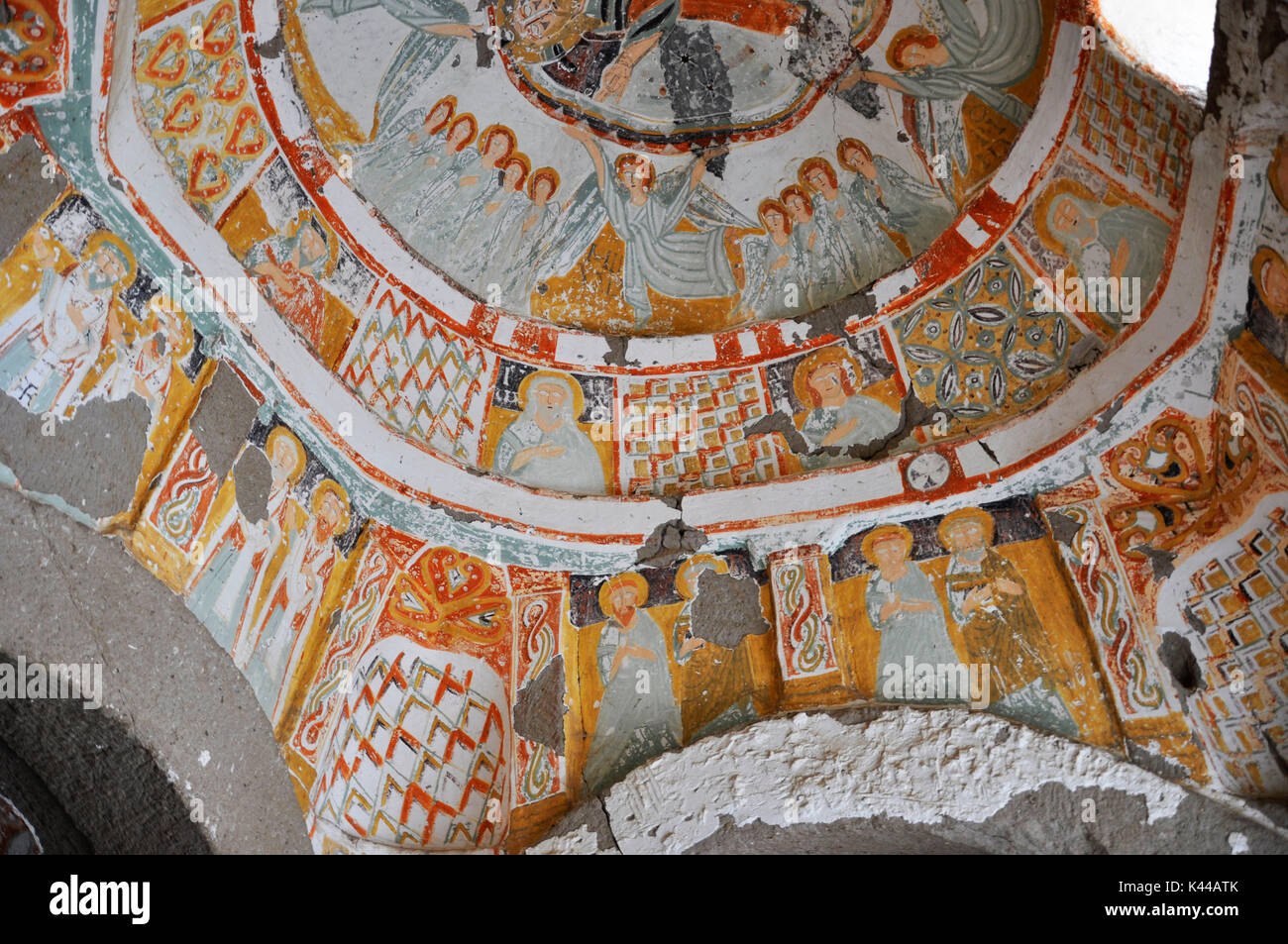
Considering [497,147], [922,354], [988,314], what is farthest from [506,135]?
[988,314]

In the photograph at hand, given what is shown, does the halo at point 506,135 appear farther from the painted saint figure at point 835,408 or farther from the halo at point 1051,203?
→ the halo at point 1051,203

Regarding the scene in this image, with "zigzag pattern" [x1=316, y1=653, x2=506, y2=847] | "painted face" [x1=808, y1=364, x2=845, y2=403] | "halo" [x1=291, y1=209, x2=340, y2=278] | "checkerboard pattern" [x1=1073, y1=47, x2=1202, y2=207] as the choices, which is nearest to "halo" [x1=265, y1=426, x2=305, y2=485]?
"halo" [x1=291, y1=209, x2=340, y2=278]

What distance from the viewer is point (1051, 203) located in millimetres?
6027

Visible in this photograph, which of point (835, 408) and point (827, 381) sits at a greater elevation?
point (827, 381)

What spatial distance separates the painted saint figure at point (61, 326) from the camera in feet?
15.0

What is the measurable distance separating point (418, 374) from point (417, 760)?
187 cm

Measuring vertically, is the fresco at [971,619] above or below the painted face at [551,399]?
below

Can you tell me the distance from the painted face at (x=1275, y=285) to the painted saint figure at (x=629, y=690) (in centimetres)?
307

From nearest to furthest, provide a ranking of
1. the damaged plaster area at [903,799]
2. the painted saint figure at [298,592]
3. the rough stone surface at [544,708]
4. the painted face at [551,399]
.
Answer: the damaged plaster area at [903,799] → the painted saint figure at [298,592] → the rough stone surface at [544,708] → the painted face at [551,399]

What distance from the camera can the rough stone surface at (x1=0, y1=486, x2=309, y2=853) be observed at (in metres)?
4.42

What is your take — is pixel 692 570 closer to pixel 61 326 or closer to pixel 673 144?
pixel 673 144

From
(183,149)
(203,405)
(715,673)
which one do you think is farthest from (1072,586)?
(183,149)

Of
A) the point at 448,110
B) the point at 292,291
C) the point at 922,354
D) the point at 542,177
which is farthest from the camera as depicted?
the point at 542,177

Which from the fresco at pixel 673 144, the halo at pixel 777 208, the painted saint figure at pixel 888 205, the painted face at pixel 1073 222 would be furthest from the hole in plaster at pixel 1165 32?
the halo at pixel 777 208
